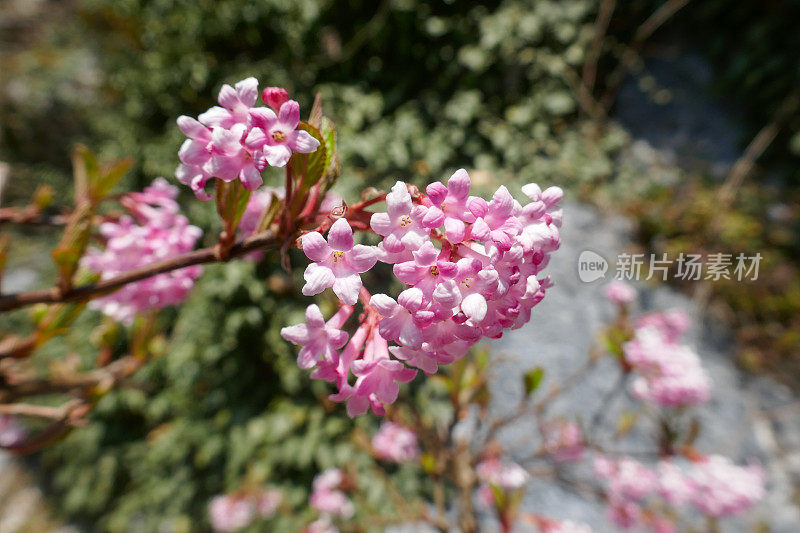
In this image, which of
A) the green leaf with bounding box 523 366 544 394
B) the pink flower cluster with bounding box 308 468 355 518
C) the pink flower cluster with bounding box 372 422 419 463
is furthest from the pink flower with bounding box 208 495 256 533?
the green leaf with bounding box 523 366 544 394

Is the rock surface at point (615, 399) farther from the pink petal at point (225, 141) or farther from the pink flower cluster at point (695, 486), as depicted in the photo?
the pink petal at point (225, 141)

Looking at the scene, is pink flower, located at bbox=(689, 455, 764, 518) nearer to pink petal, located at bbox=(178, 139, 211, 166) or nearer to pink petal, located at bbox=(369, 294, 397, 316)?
pink petal, located at bbox=(369, 294, 397, 316)

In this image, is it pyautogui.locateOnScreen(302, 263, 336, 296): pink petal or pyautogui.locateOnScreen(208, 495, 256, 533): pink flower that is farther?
pyautogui.locateOnScreen(208, 495, 256, 533): pink flower

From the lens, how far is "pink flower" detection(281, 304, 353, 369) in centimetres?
39

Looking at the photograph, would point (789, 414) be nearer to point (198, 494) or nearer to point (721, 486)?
point (721, 486)

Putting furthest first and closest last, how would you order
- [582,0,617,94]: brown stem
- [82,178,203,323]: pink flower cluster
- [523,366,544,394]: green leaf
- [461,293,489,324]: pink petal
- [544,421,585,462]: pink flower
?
1. [582,0,617,94]: brown stem
2. [544,421,585,462]: pink flower
3. [523,366,544,394]: green leaf
4. [82,178,203,323]: pink flower cluster
5. [461,293,489,324]: pink petal

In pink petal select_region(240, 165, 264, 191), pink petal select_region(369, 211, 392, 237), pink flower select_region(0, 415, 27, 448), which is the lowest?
pink flower select_region(0, 415, 27, 448)

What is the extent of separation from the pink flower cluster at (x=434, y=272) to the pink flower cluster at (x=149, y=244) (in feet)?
1.09

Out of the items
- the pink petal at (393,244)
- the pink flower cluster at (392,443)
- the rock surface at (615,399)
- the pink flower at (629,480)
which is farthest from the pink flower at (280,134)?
the rock surface at (615,399)

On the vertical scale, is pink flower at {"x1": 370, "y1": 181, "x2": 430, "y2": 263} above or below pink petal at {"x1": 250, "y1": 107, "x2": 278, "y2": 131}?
below

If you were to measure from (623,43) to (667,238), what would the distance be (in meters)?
1.41

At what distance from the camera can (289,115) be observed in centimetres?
37

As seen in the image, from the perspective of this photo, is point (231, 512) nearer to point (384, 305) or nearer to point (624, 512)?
point (624, 512)

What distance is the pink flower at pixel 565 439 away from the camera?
5.16 feet
